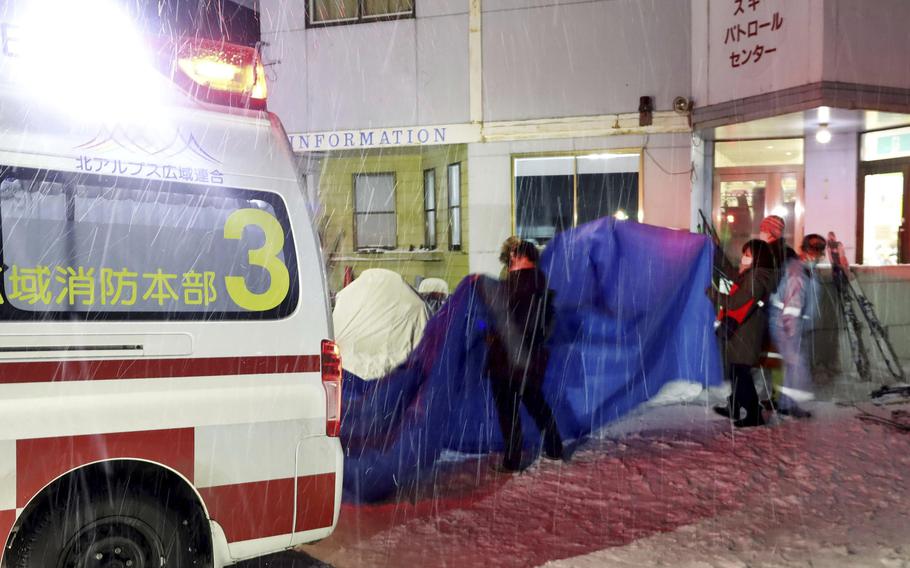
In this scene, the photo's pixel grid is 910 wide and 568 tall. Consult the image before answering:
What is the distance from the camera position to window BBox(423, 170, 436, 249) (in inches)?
646

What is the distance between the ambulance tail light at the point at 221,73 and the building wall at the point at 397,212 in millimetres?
12044

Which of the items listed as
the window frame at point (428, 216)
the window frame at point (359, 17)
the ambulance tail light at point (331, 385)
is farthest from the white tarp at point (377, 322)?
the window frame at point (359, 17)

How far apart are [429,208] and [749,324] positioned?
10.2 metres

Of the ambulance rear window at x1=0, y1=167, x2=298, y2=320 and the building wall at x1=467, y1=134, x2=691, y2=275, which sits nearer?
the ambulance rear window at x1=0, y1=167, x2=298, y2=320

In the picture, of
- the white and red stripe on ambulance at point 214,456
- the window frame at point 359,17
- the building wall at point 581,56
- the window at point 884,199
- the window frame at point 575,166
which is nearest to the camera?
the white and red stripe on ambulance at point 214,456

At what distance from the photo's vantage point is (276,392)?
360 cm

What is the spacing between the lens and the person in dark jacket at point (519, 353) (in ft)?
20.0

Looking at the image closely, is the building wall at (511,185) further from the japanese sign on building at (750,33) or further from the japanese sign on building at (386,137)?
the japanese sign on building at (750,33)

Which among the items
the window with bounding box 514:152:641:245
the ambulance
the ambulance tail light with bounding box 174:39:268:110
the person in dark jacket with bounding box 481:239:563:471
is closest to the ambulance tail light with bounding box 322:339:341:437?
the ambulance

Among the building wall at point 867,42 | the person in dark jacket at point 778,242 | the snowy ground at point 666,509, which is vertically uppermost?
the building wall at point 867,42

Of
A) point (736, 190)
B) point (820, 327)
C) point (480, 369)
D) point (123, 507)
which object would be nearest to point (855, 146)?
point (736, 190)

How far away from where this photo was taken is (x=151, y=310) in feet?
11.0

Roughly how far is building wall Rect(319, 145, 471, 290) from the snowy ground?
31.6 ft

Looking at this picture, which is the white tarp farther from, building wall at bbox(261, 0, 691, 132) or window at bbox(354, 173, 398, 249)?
window at bbox(354, 173, 398, 249)
